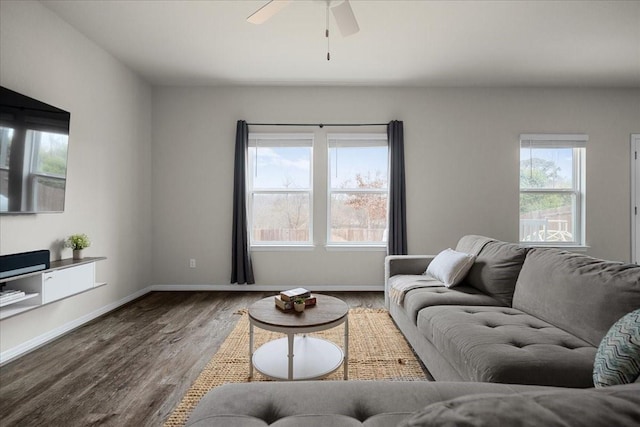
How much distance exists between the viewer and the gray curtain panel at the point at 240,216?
438 cm

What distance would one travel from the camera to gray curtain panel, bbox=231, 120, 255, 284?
14.4 ft

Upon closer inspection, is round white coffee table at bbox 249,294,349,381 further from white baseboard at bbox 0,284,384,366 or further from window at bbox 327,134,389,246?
window at bbox 327,134,389,246

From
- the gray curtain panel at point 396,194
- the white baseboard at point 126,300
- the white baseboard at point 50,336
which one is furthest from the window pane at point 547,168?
the white baseboard at point 50,336

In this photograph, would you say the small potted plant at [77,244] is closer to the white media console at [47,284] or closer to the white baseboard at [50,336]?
the white media console at [47,284]

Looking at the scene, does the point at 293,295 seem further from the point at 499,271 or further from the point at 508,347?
the point at 499,271

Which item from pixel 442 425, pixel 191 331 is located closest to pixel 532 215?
pixel 191 331

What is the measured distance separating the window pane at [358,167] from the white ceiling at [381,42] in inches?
36.0

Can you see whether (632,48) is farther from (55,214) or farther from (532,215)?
(55,214)

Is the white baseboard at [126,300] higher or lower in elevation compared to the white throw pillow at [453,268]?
lower

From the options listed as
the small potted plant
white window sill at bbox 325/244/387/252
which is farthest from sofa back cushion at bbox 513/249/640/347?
the small potted plant

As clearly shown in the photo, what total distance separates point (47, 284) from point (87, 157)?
1.42 meters

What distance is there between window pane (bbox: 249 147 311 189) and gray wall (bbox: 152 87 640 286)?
A: 41cm

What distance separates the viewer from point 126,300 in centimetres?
394

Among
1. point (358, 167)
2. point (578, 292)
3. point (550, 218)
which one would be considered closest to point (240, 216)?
point (358, 167)
